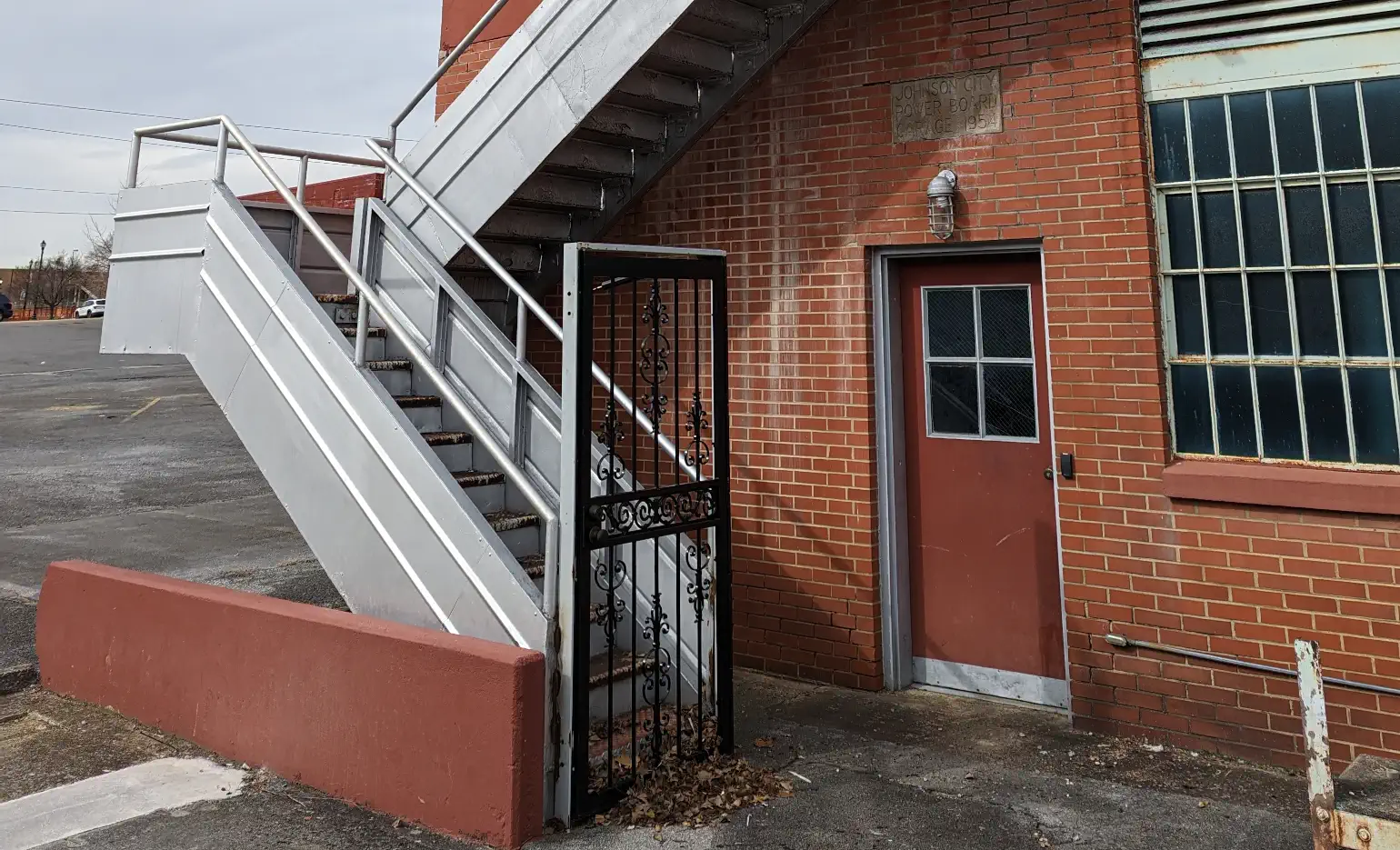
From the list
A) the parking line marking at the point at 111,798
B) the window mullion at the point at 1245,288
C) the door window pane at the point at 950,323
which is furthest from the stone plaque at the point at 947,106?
the parking line marking at the point at 111,798

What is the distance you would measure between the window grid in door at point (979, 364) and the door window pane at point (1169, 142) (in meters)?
0.92

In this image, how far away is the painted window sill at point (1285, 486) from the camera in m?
4.16

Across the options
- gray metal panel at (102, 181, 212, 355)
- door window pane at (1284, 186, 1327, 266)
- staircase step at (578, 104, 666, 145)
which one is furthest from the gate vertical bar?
gray metal panel at (102, 181, 212, 355)

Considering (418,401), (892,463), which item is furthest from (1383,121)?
(418,401)

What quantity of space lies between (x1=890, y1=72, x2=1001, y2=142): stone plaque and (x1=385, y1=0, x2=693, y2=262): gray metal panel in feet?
4.72

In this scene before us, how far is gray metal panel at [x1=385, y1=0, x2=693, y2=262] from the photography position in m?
→ 5.03

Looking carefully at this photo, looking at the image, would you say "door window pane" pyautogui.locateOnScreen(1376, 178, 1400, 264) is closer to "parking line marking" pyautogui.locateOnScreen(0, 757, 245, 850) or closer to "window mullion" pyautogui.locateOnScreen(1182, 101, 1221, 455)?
"window mullion" pyautogui.locateOnScreen(1182, 101, 1221, 455)

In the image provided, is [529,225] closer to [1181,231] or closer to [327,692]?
[327,692]

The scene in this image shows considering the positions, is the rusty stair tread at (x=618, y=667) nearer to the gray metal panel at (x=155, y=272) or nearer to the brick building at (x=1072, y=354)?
the brick building at (x=1072, y=354)

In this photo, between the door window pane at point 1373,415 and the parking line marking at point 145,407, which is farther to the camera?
the parking line marking at point 145,407

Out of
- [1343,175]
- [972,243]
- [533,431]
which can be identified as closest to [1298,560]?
[1343,175]

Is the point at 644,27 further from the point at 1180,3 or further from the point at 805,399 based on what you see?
the point at 1180,3

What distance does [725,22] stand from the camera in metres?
5.45

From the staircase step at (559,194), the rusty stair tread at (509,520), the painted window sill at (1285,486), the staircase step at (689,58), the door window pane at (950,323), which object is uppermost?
the staircase step at (689,58)
